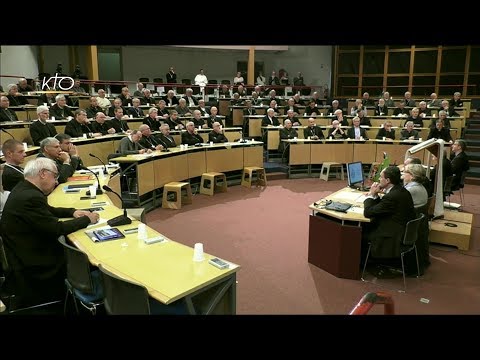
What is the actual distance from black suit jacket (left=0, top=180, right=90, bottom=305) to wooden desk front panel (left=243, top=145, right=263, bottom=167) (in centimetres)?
645

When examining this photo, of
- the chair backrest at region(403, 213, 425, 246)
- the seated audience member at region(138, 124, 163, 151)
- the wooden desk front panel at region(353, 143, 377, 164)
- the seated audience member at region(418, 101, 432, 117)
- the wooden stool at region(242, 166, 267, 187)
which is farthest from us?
the seated audience member at region(418, 101, 432, 117)

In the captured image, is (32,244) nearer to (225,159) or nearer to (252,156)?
(225,159)

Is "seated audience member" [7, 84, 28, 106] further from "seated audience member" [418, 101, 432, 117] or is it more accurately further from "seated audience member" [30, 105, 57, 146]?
"seated audience member" [418, 101, 432, 117]

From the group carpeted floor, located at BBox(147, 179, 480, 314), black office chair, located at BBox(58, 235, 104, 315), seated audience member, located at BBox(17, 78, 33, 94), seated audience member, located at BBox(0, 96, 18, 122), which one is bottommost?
carpeted floor, located at BBox(147, 179, 480, 314)

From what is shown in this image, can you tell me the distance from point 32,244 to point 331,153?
8135 mm

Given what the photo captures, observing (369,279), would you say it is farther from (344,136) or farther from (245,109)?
(245,109)

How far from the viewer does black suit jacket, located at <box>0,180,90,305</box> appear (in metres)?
3.22

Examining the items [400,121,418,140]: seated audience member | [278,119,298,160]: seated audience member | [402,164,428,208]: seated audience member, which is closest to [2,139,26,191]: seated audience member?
[402,164,428,208]: seated audience member

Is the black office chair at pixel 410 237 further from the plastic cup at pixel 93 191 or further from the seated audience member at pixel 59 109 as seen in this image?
the seated audience member at pixel 59 109

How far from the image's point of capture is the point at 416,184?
471 cm

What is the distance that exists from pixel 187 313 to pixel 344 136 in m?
8.78

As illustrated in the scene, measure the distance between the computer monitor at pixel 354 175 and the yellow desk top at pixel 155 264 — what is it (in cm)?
312

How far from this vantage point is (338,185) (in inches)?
371
